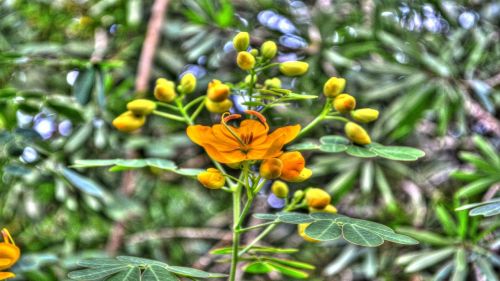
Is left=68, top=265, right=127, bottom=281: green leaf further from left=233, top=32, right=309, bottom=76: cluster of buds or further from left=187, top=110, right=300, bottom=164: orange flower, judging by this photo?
left=233, top=32, right=309, bottom=76: cluster of buds

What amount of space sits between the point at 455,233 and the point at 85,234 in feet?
4.79

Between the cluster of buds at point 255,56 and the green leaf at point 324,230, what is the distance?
0.24 metres

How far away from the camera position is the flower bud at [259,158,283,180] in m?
0.77

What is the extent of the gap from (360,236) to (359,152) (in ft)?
0.63

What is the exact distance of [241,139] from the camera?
78cm

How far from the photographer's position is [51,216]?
2.37 meters

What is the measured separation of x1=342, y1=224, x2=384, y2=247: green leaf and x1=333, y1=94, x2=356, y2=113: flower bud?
0.63ft

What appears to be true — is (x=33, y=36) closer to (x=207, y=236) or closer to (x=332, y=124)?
(x=207, y=236)

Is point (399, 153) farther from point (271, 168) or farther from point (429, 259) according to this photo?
point (429, 259)

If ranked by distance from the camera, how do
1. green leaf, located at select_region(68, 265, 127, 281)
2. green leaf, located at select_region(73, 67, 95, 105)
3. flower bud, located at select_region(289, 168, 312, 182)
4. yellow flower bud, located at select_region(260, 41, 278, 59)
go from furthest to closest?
green leaf, located at select_region(73, 67, 95, 105)
yellow flower bud, located at select_region(260, 41, 278, 59)
flower bud, located at select_region(289, 168, 312, 182)
green leaf, located at select_region(68, 265, 127, 281)

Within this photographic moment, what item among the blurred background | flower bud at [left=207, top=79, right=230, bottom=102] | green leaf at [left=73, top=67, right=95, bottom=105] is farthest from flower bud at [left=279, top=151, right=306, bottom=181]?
the blurred background

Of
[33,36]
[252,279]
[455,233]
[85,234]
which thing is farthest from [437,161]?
[33,36]

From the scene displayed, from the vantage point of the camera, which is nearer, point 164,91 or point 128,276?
point 128,276

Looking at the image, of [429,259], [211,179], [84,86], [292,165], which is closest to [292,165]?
[292,165]
